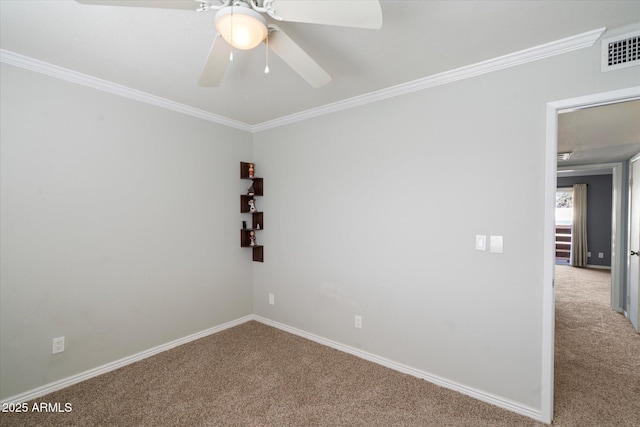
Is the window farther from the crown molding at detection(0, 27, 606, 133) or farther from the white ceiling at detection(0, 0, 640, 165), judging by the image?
the white ceiling at detection(0, 0, 640, 165)

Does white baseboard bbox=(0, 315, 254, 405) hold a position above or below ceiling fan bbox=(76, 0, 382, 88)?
below

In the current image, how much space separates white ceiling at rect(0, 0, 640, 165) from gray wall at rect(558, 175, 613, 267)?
303 inches

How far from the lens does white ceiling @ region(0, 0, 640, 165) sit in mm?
1563

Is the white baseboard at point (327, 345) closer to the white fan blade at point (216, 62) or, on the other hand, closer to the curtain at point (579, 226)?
the white fan blade at point (216, 62)

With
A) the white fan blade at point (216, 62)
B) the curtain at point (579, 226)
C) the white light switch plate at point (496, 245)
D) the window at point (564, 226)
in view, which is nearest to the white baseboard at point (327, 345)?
the white light switch plate at point (496, 245)

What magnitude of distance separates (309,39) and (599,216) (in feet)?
29.5

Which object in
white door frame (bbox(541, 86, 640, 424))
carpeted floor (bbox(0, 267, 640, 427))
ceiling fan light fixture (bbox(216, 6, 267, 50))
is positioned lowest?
carpeted floor (bbox(0, 267, 640, 427))

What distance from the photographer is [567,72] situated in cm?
187

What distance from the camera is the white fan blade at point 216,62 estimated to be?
1432 millimetres

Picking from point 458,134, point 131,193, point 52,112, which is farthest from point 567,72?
point 52,112

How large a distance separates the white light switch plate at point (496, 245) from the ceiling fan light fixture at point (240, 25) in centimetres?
202

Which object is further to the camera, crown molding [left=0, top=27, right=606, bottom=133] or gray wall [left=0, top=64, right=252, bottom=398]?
gray wall [left=0, top=64, right=252, bottom=398]

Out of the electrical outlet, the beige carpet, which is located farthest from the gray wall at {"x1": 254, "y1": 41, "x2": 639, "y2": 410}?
the electrical outlet

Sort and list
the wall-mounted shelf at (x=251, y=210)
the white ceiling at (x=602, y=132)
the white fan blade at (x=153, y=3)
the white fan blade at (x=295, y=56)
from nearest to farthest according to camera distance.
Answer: the white fan blade at (x=153, y=3), the white fan blade at (x=295, y=56), the white ceiling at (x=602, y=132), the wall-mounted shelf at (x=251, y=210)
